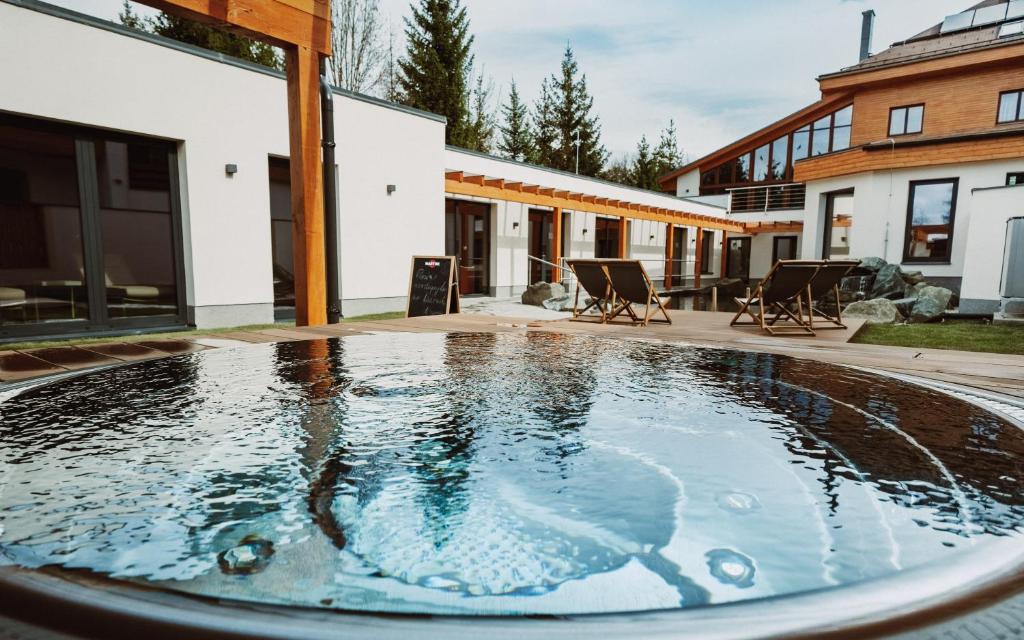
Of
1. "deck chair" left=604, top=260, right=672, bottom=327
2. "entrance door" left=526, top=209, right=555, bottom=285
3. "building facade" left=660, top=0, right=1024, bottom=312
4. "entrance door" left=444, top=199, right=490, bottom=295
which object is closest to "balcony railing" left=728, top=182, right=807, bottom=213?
"building facade" left=660, top=0, right=1024, bottom=312

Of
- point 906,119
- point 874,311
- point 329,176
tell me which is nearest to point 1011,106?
point 906,119

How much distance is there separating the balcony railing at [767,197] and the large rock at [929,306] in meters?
12.9

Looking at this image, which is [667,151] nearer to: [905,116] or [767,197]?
[767,197]

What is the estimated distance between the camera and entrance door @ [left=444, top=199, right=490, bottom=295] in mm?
11773

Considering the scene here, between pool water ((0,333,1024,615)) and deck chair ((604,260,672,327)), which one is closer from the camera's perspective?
pool water ((0,333,1024,615))

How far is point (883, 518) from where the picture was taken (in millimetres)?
956

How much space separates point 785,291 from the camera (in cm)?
A: 526

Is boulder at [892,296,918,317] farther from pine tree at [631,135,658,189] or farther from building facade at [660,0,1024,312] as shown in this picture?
pine tree at [631,135,658,189]

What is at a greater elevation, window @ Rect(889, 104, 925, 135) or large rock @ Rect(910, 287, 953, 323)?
window @ Rect(889, 104, 925, 135)

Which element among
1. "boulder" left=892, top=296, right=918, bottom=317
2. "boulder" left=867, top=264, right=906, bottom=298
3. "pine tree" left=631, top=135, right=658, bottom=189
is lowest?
"boulder" left=892, top=296, right=918, bottom=317

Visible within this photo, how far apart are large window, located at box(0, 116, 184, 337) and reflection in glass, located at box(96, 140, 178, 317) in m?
0.01

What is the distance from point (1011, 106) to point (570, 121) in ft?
56.3

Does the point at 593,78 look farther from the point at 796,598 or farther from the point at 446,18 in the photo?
the point at 796,598

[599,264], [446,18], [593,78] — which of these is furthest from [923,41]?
[599,264]
